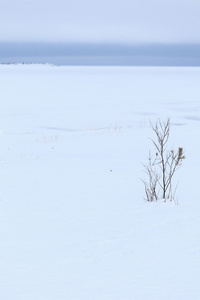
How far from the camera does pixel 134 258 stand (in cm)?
377

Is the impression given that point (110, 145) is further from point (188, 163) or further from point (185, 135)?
point (188, 163)

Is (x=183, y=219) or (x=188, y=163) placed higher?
(x=188, y=163)

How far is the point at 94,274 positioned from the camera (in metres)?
3.50

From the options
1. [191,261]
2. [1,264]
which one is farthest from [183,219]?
[1,264]

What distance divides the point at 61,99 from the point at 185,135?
21.0 metres

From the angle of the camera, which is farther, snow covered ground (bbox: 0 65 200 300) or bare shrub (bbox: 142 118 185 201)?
bare shrub (bbox: 142 118 185 201)

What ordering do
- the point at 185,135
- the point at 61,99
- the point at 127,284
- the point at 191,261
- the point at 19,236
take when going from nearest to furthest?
1. the point at 127,284
2. the point at 191,261
3. the point at 19,236
4. the point at 185,135
5. the point at 61,99

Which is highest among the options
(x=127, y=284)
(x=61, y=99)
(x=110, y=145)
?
(x=61, y=99)

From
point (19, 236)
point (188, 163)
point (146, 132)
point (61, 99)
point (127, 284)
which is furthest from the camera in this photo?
point (61, 99)

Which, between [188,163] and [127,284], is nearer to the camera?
[127,284]

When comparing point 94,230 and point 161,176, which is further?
point 161,176

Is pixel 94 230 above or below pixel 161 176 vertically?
below

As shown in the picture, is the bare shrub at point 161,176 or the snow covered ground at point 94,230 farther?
the bare shrub at point 161,176

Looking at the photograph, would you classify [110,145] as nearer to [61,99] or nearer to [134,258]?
[134,258]
